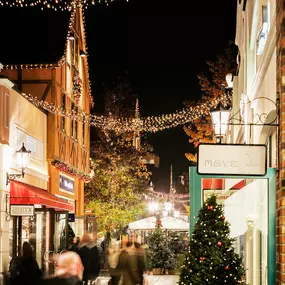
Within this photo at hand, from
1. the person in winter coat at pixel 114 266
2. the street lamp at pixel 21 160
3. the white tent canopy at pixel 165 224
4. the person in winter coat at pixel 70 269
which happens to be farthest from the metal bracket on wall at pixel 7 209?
the white tent canopy at pixel 165 224

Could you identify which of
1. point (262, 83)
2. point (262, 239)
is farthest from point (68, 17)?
point (262, 239)

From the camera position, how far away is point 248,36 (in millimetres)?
15836

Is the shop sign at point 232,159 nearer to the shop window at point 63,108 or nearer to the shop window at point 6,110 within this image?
the shop window at point 6,110

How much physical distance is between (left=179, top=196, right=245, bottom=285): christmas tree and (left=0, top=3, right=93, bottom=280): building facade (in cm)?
999

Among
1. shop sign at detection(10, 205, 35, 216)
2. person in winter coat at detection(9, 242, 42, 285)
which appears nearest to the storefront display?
shop sign at detection(10, 205, 35, 216)

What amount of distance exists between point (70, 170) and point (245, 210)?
19497 millimetres

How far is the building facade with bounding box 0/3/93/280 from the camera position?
20859mm

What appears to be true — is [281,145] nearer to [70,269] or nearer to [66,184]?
[70,269]

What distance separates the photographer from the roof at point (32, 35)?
26156 millimetres

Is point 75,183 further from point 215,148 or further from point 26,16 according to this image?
point 215,148

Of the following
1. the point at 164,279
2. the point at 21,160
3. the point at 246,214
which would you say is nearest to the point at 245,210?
the point at 246,214

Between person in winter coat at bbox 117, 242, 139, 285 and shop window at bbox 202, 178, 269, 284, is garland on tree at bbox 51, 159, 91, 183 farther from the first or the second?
shop window at bbox 202, 178, 269, 284

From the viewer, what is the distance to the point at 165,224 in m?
28.9

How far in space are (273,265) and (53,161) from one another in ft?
59.4
